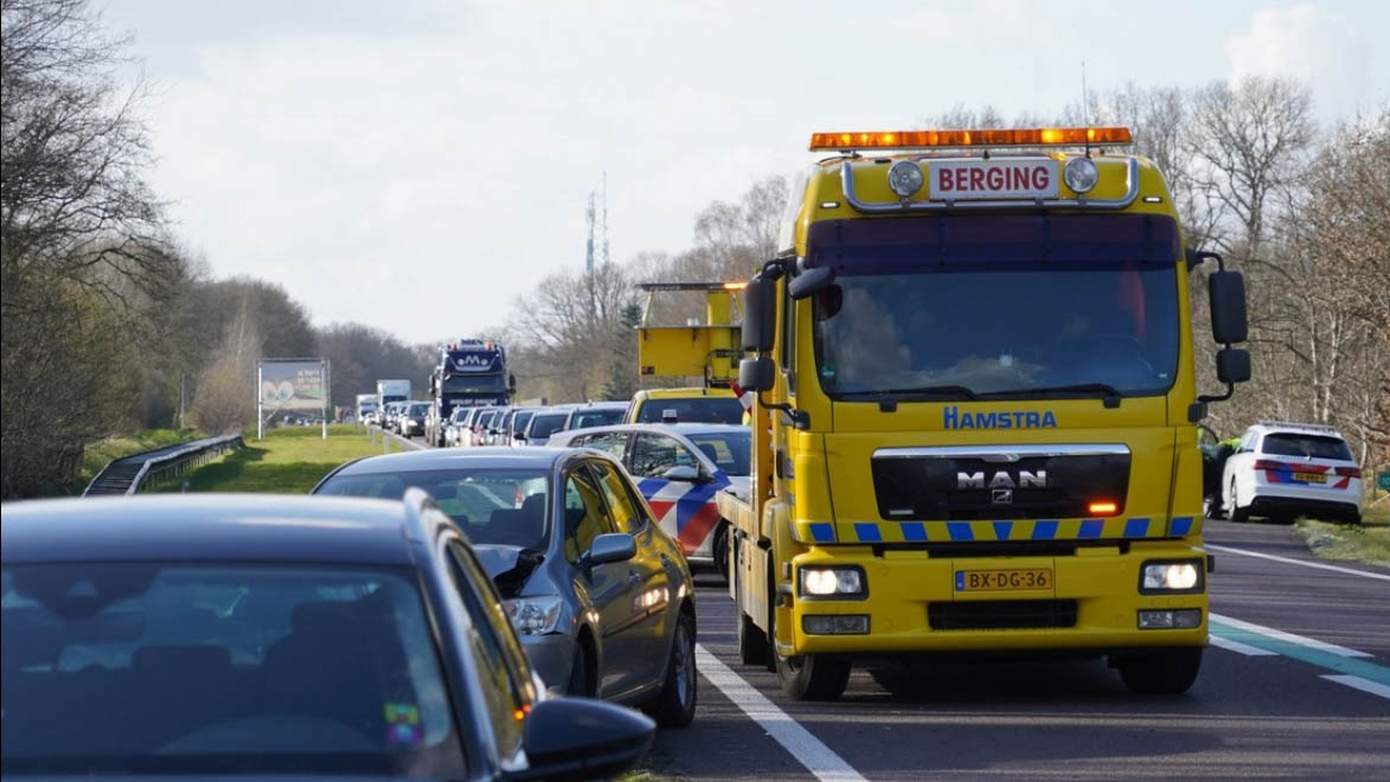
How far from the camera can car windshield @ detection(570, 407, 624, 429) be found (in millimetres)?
38625

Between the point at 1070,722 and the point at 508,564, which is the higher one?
the point at 508,564

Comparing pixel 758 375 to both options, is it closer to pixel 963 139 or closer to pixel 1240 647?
pixel 963 139

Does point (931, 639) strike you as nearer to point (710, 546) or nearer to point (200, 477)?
point (710, 546)

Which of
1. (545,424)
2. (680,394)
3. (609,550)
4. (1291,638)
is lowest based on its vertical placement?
(1291,638)

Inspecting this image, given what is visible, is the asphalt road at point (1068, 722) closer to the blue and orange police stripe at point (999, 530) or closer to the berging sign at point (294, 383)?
the blue and orange police stripe at point (999, 530)

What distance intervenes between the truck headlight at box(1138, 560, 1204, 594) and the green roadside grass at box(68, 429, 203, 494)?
1441 inches

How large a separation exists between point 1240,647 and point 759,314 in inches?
211

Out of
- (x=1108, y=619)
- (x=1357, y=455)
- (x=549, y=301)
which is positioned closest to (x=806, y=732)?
(x=1108, y=619)

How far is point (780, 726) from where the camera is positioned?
37.3 ft

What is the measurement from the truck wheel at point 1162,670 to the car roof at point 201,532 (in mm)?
7885

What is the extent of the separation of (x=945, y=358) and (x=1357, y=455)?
42.2 m

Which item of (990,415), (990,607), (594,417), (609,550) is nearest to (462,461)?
(609,550)

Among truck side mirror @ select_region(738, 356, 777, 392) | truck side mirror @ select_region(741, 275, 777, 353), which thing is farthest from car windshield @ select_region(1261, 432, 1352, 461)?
truck side mirror @ select_region(741, 275, 777, 353)

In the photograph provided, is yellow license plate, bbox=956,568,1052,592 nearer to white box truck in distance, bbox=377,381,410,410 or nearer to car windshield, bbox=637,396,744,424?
car windshield, bbox=637,396,744,424
